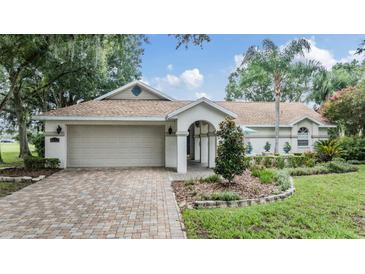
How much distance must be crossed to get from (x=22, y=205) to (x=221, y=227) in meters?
4.14

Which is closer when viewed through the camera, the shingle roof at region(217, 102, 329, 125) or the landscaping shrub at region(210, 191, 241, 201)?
the landscaping shrub at region(210, 191, 241, 201)

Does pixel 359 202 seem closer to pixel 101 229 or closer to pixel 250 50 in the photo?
pixel 101 229

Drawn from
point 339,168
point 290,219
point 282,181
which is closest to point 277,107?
point 339,168

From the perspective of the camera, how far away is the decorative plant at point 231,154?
285 inches

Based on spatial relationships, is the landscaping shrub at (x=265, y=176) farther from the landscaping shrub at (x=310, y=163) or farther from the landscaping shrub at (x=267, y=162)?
the landscaping shrub at (x=310, y=163)

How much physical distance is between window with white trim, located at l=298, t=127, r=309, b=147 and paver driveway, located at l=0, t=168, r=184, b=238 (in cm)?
1014

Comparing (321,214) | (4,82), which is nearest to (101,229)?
(321,214)

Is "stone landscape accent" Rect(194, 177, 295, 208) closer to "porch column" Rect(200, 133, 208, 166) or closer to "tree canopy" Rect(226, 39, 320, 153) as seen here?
"porch column" Rect(200, 133, 208, 166)

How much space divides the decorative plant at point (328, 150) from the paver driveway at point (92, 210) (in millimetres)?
7038

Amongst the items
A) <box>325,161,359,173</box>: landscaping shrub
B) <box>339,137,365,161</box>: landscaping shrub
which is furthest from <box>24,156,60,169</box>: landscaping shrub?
<box>339,137,365,161</box>: landscaping shrub

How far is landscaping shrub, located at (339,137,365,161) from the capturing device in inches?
469
